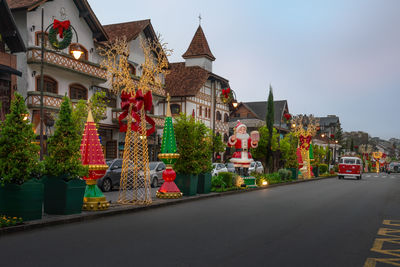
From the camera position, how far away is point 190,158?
1766 centimetres

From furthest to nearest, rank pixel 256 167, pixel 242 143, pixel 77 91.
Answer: pixel 256 167, pixel 77 91, pixel 242 143

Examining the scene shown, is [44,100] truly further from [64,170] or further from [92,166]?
[64,170]

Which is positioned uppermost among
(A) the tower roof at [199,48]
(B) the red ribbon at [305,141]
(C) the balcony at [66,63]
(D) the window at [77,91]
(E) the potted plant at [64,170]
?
(A) the tower roof at [199,48]

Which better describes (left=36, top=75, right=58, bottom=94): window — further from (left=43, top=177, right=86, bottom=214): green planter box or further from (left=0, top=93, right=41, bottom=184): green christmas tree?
(left=0, top=93, right=41, bottom=184): green christmas tree

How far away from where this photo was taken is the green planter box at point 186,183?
17.7 meters

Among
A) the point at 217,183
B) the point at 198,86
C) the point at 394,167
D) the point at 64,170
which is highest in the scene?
the point at 198,86

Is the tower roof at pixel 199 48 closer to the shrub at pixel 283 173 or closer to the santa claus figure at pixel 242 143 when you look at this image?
the shrub at pixel 283 173

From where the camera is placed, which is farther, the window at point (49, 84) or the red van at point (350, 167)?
the red van at point (350, 167)

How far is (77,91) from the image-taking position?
30906 mm

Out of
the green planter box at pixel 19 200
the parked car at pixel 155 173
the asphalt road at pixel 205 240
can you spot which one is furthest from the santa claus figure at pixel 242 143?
the green planter box at pixel 19 200

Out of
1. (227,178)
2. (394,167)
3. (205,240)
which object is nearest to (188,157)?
(227,178)

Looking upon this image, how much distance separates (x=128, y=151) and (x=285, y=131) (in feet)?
199

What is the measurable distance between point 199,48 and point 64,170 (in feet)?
138

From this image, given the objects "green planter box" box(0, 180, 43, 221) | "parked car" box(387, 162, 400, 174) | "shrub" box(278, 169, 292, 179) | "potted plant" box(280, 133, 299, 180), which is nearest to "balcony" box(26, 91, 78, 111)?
"shrub" box(278, 169, 292, 179)
